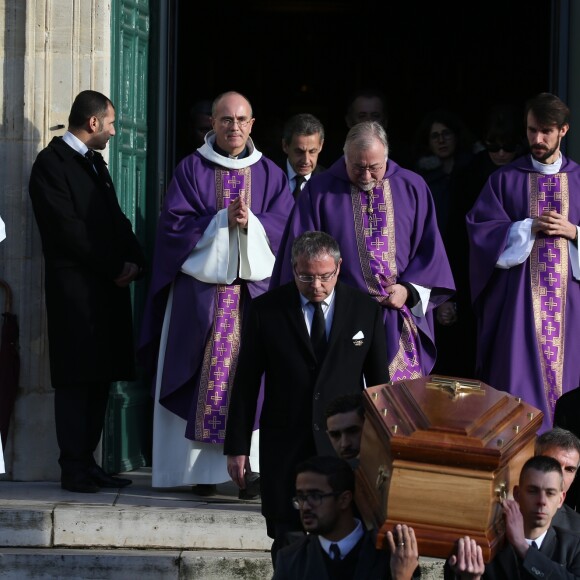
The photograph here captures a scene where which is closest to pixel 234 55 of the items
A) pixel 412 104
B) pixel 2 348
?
pixel 412 104

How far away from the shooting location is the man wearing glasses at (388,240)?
7.71 metres

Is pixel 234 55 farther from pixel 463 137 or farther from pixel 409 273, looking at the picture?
pixel 409 273

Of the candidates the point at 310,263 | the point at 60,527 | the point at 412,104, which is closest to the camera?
the point at 310,263

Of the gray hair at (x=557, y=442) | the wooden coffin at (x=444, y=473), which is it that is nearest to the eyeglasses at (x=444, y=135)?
the gray hair at (x=557, y=442)

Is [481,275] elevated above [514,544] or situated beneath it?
elevated above

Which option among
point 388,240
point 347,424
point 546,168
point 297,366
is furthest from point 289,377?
point 546,168

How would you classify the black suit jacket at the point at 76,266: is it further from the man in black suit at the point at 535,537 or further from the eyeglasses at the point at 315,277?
the man in black suit at the point at 535,537

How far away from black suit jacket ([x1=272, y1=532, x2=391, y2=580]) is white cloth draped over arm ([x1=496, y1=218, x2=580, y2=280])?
109 inches

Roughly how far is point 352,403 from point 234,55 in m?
8.78

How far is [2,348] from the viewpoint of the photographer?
8.50 m

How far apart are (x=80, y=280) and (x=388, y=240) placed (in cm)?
158

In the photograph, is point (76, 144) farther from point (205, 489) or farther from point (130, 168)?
point (205, 489)

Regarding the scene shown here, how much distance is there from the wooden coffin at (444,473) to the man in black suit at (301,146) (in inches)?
136

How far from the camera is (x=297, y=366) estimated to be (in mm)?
6578
